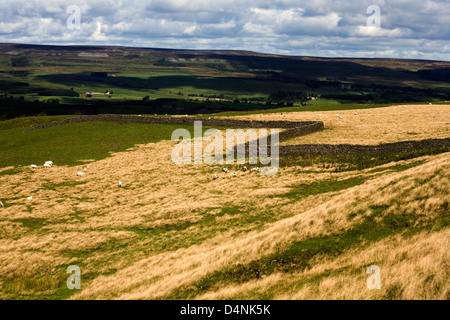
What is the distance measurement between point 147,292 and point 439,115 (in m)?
66.2

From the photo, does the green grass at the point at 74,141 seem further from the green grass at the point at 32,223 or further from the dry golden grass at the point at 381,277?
the dry golden grass at the point at 381,277

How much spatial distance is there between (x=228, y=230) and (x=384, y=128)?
4164 cm

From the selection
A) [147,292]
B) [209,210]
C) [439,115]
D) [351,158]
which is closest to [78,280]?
[147,292]

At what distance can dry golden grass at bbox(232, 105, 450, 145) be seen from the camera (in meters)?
49.3

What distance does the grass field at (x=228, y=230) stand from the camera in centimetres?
1620

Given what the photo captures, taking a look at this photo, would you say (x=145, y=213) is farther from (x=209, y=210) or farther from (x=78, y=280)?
(x=78, y=280)

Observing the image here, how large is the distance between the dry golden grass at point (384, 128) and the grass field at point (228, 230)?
40.1ft

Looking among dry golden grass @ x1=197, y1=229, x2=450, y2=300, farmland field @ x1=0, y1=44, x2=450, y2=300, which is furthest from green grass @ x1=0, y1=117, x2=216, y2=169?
dry golden grass @ x1=197, y1=229, x2=450, y2=300

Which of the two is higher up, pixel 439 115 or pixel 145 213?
pixel 439 115

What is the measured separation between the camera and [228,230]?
2541 cm

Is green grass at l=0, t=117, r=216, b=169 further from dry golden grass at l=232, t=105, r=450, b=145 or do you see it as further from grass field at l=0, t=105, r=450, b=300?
dry golden grass at l=232, t=105, r=450, b=145

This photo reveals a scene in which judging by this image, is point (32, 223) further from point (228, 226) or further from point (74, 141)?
point (74, 141)

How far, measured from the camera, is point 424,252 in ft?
51.3

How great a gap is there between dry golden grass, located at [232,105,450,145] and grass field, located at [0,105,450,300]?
12210 millimetres
